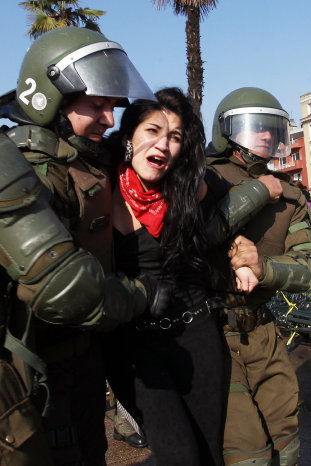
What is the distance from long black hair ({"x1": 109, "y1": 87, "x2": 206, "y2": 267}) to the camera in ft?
9.13

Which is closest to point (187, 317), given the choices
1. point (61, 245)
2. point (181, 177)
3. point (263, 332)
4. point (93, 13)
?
point (181, 177)

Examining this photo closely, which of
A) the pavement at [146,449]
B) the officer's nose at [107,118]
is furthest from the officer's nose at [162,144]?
the pavement at [146,449]

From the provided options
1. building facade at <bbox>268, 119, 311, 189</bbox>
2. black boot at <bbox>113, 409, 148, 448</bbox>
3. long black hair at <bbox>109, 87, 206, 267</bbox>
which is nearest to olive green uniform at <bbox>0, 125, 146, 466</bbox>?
long black hair at <bbox>109, 87, 206, 267</bbox>

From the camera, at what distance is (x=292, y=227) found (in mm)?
3604

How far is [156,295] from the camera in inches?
97.7

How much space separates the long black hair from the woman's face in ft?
0.11

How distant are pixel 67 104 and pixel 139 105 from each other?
1.74ft

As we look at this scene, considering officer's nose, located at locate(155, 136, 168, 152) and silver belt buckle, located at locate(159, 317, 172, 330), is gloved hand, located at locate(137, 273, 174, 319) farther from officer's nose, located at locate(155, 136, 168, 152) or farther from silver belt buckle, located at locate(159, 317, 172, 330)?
officer's nose, located at locate(155, 136, 168, 152)

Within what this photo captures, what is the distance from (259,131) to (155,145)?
1235 millimetres

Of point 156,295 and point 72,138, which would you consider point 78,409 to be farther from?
point 72,138

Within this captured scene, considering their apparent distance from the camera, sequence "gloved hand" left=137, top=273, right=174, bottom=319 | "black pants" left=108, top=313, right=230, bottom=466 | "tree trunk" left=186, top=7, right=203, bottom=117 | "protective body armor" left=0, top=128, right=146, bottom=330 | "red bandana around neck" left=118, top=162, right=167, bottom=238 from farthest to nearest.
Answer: "tree trunk" left=186, top=7, right=203, bottom=117
"red bandana around neck" left=118, top=162, right=167, bottom=238
"black pants" left=108, top=313, right=230, bottom=466
"gloved hand" left=137, top=273, right=174, bottom=319
"protective body armor" left=0, top=128, right=146, bottom=330

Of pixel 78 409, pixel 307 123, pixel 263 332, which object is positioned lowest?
pixel 307 123

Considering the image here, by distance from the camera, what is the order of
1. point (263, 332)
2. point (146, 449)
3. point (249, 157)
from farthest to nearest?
point (146, 449) → point (249, 157) → point (263, 332)

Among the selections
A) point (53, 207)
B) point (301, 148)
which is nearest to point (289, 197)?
point (53, 207)
